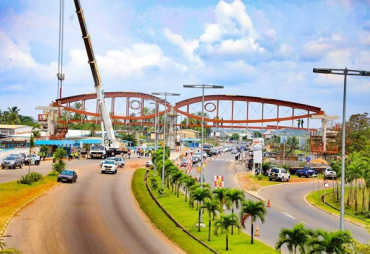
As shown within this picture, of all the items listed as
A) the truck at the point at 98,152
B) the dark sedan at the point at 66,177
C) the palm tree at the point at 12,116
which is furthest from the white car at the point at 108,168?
the palm tree at the point at 12,116

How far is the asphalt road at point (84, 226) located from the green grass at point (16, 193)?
32.8 inches

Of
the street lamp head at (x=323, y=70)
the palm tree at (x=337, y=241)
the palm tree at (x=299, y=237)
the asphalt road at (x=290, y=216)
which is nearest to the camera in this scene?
the palm tree at (x=337, y=241)

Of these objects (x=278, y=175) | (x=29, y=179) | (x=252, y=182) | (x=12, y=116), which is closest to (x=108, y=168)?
(x=29, y=179)

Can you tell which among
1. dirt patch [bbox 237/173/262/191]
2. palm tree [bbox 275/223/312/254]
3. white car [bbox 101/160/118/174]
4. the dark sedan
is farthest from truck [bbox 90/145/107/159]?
palm tree [bbox 275/223/312/254]

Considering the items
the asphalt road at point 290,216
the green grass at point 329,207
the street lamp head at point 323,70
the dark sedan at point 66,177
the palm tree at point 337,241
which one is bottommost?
the green grass at point 329,207

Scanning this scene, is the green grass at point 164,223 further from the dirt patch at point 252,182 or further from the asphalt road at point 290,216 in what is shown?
the dirt patch at point 252,182

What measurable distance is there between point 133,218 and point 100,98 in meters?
57.5

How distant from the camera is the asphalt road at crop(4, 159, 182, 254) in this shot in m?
25.6

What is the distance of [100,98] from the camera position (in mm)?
90125

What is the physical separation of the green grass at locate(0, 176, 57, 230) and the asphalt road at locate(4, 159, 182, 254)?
83cm

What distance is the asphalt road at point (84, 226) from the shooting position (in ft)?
84.0

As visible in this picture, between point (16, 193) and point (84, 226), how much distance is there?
13570 mm

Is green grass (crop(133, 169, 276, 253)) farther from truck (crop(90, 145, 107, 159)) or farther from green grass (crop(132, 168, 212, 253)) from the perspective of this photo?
truck (crop(90, 145, 107, 159))

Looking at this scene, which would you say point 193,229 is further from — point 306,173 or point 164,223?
point 306,173
